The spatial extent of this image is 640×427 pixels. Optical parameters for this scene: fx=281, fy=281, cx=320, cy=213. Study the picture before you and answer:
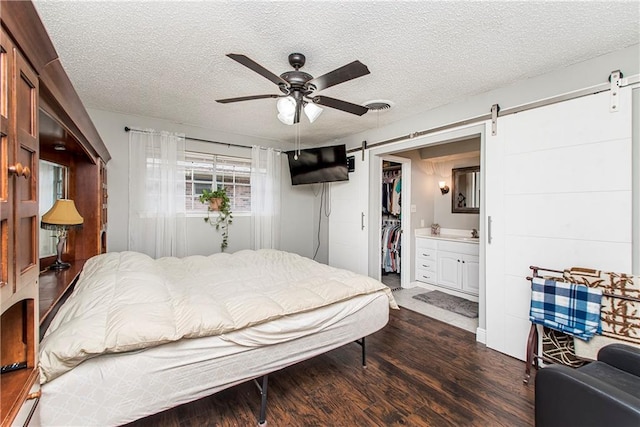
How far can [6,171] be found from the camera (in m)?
0.78

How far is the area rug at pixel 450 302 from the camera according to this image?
11.6ft

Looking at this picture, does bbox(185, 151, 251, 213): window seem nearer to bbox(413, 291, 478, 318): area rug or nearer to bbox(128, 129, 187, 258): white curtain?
bbox(128, 129, 187, 258): white curtain

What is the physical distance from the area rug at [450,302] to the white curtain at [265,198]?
2359 mm

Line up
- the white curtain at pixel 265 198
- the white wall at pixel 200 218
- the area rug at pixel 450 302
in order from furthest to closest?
the white curtain at pixel 265 198
the area rug at pixel 450 302
the white wall at pixel 200 218

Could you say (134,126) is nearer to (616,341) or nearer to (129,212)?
(129,212)

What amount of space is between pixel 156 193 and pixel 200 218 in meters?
0.66

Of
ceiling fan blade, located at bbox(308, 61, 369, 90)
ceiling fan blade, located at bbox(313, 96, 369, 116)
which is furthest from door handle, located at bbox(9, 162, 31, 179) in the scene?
ceiling fan blade, located at bbox(313, 96, 369, 116)

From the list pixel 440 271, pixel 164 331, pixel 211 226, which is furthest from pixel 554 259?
pixel 211 226

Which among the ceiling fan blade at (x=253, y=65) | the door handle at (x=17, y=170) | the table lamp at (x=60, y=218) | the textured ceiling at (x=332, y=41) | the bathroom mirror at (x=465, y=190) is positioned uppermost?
the textured ceiling at (x=332, y=41)

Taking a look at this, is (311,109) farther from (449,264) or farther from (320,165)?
(449,264)

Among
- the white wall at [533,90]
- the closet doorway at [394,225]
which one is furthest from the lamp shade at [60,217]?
the closet doorway at [394,225]

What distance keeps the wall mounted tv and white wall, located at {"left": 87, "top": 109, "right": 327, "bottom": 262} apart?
1.40 ft

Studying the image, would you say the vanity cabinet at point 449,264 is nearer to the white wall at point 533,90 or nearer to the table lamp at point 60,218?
the white wall at point 533,90

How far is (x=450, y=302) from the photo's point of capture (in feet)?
12.6
